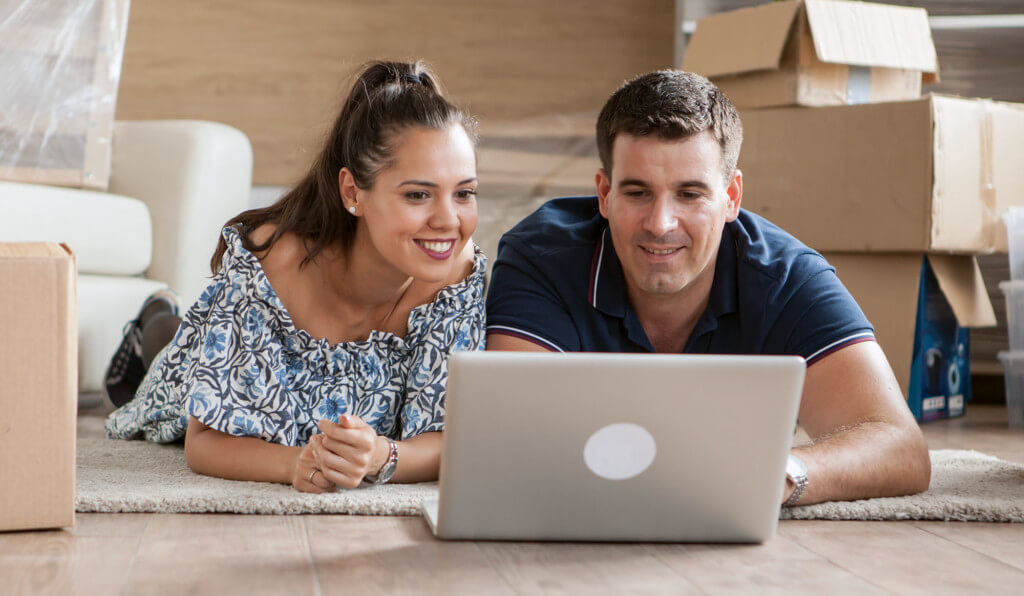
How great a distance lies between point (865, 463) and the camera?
115cm

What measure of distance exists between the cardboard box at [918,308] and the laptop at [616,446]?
1.36 m

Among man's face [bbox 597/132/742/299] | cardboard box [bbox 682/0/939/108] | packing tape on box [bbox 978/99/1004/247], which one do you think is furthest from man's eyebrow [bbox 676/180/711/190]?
packing tape on box [bbox 978/99/1004/247]

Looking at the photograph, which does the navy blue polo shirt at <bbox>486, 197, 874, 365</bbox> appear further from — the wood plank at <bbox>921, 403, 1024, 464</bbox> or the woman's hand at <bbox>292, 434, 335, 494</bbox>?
the wood plank at <bbox>921, 403, 1024, 464</bbox>

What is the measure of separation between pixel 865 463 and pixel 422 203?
643 mm

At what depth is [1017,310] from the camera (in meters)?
2.11

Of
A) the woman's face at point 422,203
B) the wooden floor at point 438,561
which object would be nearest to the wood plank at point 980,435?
the wooden floor at point 438,561

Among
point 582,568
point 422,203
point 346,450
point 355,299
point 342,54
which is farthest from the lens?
point 342,54

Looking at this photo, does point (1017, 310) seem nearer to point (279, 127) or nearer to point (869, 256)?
point (869, 256)

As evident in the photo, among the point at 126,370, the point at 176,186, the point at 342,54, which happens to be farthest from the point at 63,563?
the point at 342,54

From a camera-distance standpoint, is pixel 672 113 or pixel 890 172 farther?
pixel 890 172

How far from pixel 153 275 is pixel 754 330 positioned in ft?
4.97

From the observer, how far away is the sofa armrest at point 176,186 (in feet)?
7.63

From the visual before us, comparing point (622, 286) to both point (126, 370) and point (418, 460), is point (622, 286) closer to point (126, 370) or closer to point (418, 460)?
point (418, 460)

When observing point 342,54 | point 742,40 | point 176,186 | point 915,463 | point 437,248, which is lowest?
point 915,463
